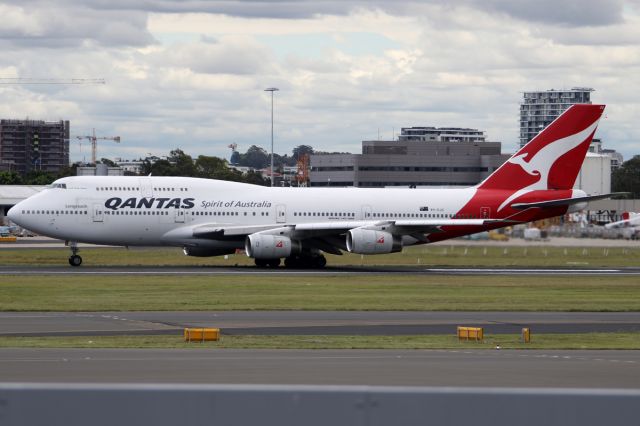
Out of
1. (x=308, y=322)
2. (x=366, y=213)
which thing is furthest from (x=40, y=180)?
(x=308, y=322)

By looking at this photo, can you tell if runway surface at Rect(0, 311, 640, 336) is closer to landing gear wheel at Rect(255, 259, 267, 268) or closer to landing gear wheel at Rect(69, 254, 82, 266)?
landing gear wheel at Rect(69, 254, 82, 266)

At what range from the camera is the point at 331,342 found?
1019 inches

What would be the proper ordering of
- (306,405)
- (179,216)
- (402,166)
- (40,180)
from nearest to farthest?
1. (306,405)
2. (179,216)
3. (40,180)
4. (402,166)

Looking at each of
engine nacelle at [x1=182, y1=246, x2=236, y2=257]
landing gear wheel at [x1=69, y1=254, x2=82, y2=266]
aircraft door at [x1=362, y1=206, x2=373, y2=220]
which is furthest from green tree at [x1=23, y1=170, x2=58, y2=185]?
aircraft door at [x1=362, y1=206, x2=373, y2=220]

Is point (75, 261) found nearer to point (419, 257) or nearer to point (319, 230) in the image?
point (319, 230)

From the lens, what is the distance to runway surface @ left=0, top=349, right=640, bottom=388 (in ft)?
62.4

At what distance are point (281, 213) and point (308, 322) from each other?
89.6 ft

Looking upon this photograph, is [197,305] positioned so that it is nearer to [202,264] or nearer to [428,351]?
[428,351]

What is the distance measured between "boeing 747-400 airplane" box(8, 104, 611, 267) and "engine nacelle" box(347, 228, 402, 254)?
47 mm

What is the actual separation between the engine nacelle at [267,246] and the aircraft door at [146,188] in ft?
18.2

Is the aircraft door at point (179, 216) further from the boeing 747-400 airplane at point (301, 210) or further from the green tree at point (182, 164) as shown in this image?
the green tree at point (182, 164)

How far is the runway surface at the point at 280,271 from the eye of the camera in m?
50.7

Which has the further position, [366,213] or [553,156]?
[553,156]

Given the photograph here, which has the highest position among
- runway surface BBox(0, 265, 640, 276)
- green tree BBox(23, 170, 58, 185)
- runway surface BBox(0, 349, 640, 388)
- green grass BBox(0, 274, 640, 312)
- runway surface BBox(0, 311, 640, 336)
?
green tree BBox(23, 170, 58, 185)
